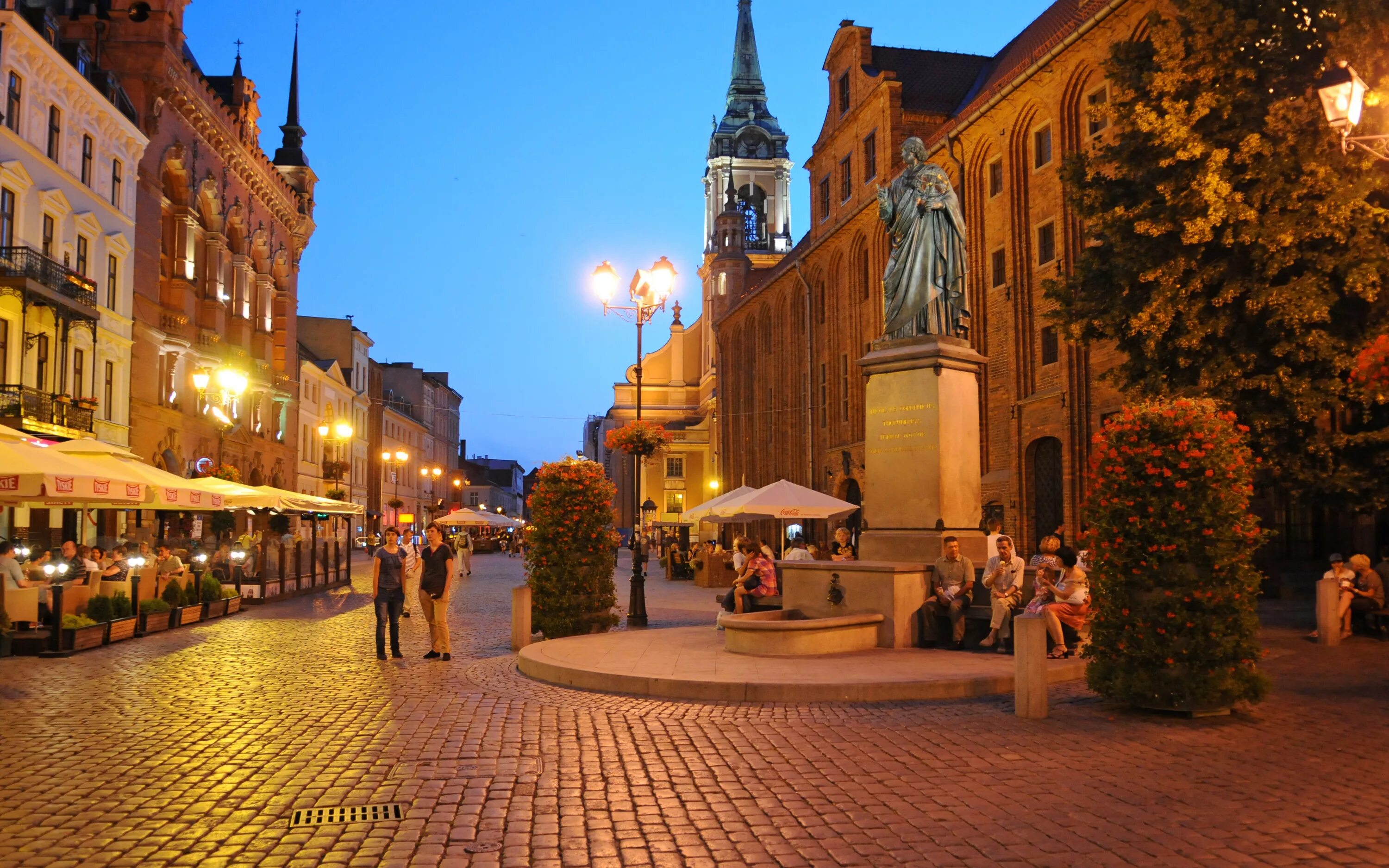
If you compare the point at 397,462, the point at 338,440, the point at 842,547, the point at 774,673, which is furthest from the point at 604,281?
the point at 338,440

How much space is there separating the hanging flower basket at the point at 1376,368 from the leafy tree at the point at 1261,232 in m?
0.11

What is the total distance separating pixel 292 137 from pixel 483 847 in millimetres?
60931

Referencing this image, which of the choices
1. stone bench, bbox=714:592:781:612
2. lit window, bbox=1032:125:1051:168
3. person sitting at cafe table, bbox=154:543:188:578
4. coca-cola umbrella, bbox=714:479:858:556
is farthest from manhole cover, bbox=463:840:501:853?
lit window, bbox=1032:125:1051:168

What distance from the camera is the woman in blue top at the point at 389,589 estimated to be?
1415 cm

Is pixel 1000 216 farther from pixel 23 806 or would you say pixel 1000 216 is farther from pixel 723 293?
pixel 723 293

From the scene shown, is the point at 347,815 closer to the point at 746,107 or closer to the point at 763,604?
the point at 763,604

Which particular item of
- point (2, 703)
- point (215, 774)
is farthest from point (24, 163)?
point (215, 774)

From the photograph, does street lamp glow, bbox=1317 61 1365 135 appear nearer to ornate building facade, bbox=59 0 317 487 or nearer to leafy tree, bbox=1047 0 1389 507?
leafy tree, bbox=1047 0 1389 507

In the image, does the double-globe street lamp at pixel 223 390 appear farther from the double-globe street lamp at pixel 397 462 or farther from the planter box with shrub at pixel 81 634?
the double-globe street lamp at pixel 397 462

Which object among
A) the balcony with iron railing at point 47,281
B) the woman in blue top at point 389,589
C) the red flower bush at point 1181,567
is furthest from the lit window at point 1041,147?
the balcony with iron railing at point 47,281

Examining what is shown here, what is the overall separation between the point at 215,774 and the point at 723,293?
66481mm

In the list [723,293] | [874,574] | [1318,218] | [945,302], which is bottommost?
[874,574]

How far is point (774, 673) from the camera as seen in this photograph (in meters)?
11.4

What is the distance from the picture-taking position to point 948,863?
5391 millimetres
